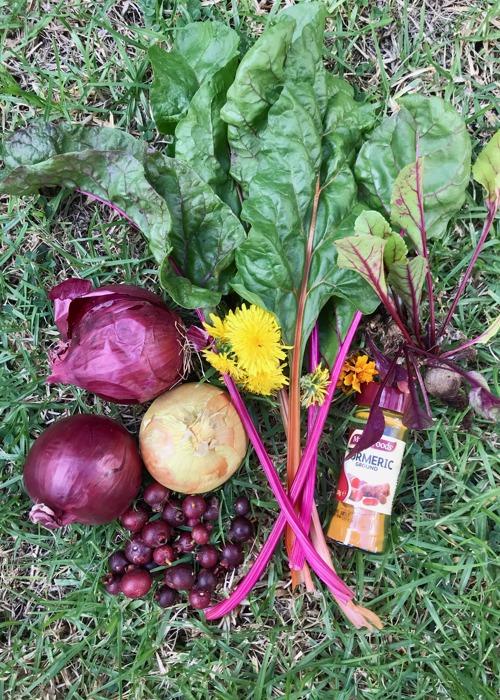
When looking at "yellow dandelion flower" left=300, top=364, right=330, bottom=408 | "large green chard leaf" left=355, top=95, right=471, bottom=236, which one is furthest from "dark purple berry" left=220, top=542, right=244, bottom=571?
"large green chard leaf" left=355, top=95, right=471, bottom=236

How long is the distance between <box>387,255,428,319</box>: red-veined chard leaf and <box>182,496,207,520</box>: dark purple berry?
76 cm

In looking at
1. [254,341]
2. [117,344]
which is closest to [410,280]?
[254,341]

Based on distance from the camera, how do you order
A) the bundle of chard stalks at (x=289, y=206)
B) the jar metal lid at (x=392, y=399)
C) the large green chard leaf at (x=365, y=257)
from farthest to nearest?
the jar metal lid at (x=392, y=399) < the bundle of chard stalks at (x=289, y=206) < the large green chard leaf at (x=365, y=257)

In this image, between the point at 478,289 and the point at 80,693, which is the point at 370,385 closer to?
the point at 478,289

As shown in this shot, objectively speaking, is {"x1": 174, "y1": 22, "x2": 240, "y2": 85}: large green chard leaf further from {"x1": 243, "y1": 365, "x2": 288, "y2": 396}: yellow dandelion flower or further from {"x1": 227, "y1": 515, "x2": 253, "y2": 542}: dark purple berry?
{"x1": 227, "y1": 515, "x2": 253, "y2": 542}: dark purple berry

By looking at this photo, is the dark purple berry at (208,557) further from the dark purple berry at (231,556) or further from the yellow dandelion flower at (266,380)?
the yellow dandelion flower at (266,380)

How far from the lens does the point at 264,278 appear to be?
144cm

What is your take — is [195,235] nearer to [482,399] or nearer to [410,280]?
[410,280]

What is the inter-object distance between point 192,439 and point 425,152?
929 millimetres

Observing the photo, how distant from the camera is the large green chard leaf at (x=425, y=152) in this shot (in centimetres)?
142

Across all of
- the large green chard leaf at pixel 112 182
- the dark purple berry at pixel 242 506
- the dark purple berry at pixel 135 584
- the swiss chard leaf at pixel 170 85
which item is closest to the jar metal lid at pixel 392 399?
the dark purple berry at pixel 242 506

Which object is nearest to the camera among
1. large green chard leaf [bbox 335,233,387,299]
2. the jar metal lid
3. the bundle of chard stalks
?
large green chard leaf [bbox 335,233,387,299]

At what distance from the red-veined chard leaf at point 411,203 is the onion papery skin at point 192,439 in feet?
2.08

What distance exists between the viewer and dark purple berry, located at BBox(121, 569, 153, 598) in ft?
5.10
